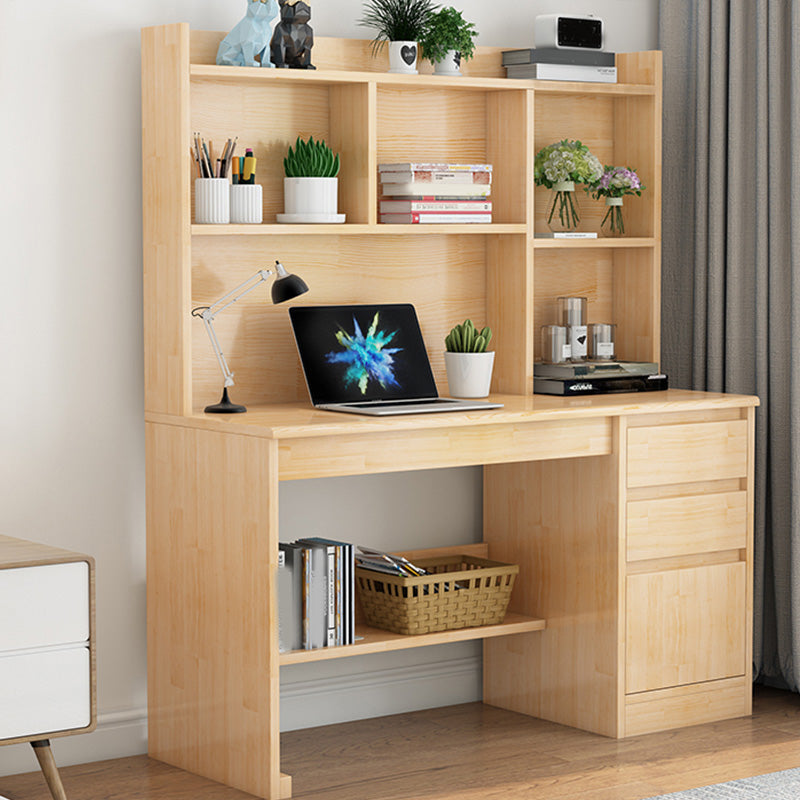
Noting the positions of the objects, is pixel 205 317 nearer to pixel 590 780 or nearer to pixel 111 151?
pixel 111 151

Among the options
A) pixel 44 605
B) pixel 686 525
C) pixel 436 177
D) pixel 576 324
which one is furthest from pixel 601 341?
pixel 44 605

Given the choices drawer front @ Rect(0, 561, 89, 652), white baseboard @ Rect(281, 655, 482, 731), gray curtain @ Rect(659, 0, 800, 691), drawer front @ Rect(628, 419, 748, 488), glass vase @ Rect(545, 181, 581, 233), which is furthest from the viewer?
glass vase @ Rect(545, 181, 581, 233)

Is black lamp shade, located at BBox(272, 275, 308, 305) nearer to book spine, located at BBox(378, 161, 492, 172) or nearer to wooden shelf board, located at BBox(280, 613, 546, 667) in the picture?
book spine, located at BBox(378, 161, 492, 172)

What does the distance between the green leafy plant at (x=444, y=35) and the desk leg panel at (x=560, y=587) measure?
1.10m

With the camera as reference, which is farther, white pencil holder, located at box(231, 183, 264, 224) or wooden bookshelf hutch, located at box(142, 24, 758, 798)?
white pencil holder, located at box(231, 183, 264, 224)

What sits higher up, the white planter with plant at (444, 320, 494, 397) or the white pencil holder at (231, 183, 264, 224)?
the white pencil holder at (231, 183, 264, 224)

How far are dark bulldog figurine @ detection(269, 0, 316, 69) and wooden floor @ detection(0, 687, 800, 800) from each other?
1.70 metres

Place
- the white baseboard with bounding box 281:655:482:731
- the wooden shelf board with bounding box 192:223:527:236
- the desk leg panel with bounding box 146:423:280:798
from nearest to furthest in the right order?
the desk leg panel with bounding box 146:423:280:798
the wooden shelf board with bounding box 192:223:527:236
the white baseboard with bounding box 281:655:482:731

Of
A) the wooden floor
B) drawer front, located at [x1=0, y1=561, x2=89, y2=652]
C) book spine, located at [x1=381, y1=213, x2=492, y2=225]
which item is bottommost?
the wooden floor

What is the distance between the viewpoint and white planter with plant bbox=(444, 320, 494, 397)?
3.53 m

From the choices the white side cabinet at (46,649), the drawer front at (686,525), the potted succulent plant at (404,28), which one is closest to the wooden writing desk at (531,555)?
the drawer front at (686,525)

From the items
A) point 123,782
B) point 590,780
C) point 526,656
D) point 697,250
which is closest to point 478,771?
point 590,780

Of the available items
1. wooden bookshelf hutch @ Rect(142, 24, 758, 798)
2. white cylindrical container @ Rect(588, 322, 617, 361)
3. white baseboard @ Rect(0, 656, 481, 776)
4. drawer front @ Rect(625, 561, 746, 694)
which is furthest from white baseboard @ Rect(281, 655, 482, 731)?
white cylindrical container @ Rect(588, 322, 617, 361)

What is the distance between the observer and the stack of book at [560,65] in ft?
12.0
